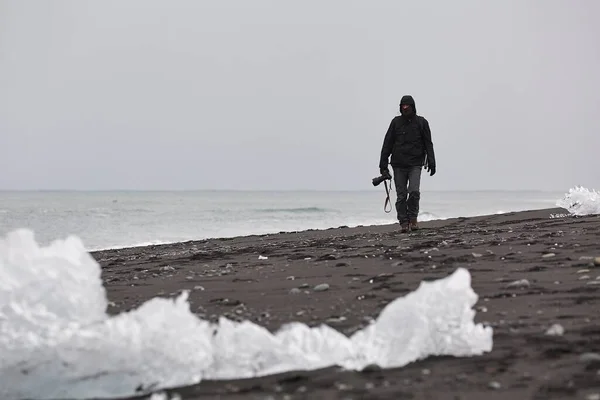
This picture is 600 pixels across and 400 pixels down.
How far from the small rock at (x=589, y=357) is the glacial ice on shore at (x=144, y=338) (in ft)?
1.33

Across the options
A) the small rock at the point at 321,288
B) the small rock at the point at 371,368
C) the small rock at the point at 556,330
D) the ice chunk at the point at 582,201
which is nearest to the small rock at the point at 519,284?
the small rock at the point at 556,330

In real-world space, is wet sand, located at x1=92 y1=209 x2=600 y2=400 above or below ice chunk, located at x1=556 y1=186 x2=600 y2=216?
below

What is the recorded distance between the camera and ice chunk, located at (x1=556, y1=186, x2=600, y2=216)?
12.1m

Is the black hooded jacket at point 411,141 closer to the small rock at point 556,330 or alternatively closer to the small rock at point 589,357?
the small rock at point 556,330

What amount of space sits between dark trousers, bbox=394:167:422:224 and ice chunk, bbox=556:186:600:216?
3.90 meters

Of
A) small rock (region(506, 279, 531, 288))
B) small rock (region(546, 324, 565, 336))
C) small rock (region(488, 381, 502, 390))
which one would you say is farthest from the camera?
small rock (region(506, 279, 531, 288))

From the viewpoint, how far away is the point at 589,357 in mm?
2863

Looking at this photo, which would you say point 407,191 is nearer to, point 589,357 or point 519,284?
point 519,284

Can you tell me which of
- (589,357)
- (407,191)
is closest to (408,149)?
(407,191)

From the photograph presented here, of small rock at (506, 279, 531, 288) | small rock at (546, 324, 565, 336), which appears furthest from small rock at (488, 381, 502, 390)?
small rock at (506, 279, 531, 288)

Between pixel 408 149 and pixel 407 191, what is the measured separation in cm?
69

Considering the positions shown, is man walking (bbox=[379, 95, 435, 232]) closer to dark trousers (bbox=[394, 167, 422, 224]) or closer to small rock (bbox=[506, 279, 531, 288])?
dark trousers (bbox=[394, 167, 422, 224])

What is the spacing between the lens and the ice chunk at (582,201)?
12.1 metres

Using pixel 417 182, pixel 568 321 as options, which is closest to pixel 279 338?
pixel 568 321
